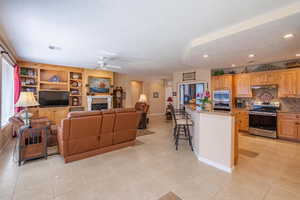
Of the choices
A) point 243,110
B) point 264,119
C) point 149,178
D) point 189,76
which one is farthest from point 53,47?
point 264,119

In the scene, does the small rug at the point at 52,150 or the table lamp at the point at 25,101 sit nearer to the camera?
the table lamp at the point at 25,101

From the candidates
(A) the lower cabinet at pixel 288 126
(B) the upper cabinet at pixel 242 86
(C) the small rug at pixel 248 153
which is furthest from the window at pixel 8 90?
(A) the lower cabinet at pixel 288 126

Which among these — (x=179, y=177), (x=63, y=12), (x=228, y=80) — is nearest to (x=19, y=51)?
(x=63, y=12)

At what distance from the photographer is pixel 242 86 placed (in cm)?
525

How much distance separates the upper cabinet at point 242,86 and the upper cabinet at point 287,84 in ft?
2.80

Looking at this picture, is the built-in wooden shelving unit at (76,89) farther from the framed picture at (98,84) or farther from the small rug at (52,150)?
the small rug at (52,150)

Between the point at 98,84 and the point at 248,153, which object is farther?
the point at 98,84

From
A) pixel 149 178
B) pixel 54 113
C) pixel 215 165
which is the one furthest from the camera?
pixel 54 113

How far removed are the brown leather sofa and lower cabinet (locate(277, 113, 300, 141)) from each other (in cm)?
458

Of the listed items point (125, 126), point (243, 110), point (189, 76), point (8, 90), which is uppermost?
point (189, 76)

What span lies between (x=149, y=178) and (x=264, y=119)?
177 inches

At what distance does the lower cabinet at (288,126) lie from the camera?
4098 millimetres

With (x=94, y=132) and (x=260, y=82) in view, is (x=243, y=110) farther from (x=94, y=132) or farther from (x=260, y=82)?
(x=94, y=132)

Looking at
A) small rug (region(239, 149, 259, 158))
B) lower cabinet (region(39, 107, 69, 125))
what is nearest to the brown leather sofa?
small rug (region(239, 149, 259, 158))
